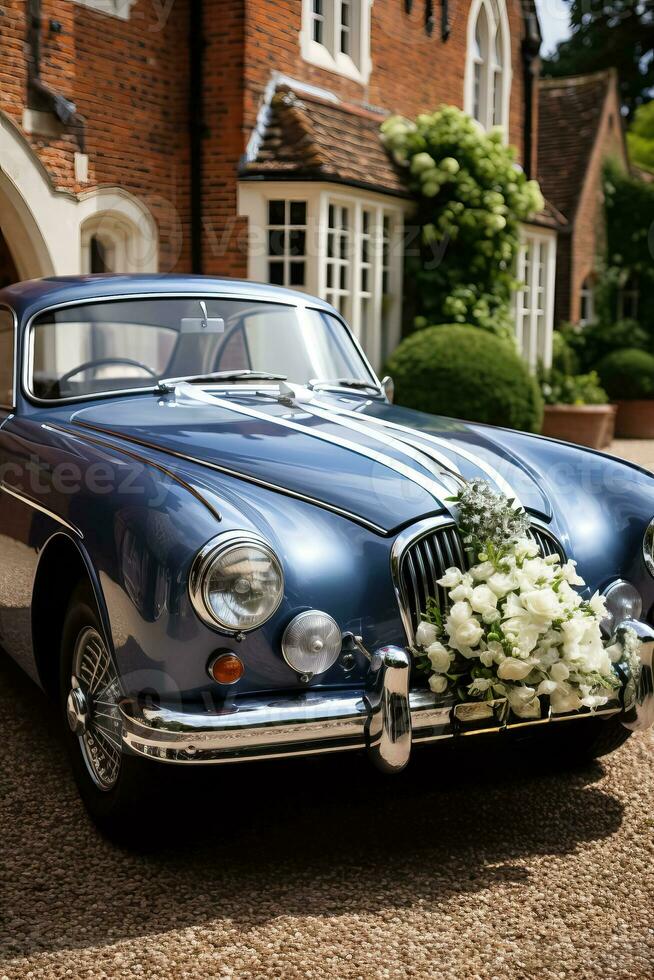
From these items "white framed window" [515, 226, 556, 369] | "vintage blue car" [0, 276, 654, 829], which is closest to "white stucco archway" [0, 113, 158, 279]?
"vintage blue car" [0, 276, 654, 829]

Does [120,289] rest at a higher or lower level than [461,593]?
higher

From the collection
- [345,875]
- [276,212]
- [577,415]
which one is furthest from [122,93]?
[345,875]

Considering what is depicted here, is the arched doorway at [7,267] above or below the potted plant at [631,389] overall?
above

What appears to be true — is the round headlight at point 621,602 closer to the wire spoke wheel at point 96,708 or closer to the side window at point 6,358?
the wire spoke wheel at point 96,708

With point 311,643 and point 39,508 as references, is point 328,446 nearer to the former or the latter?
point 311,643

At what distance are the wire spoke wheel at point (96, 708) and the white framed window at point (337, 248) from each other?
337 inches

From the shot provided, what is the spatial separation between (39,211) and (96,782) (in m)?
7.69

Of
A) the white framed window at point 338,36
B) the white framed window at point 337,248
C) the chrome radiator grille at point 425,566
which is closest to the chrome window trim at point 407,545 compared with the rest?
the chrome radiator grille at point 425,566

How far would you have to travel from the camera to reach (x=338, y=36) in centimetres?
1273

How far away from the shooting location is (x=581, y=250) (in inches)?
809

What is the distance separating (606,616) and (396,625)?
0.65 metres

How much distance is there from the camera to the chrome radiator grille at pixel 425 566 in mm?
3039

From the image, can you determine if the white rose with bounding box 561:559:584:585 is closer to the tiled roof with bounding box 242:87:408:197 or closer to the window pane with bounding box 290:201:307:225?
the tiled roof with bounding box 242:87:408:197

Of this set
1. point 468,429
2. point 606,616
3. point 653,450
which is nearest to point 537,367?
point 653,450
